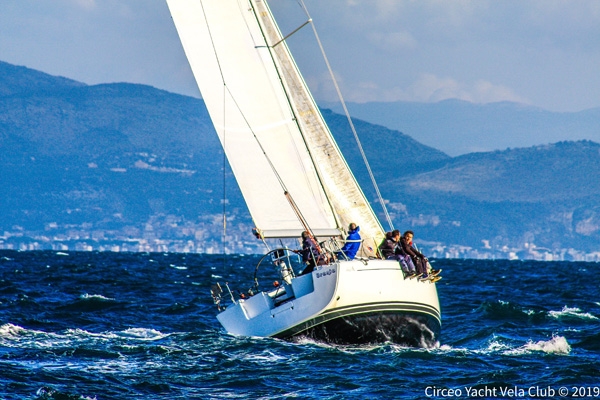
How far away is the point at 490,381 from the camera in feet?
55.7

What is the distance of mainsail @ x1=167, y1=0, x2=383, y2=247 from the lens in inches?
829

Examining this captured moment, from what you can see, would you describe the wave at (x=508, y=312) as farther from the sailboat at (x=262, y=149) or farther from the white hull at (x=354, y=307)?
the white hull at (x=354, y=307)

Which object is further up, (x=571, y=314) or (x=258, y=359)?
(x=258, y=359)

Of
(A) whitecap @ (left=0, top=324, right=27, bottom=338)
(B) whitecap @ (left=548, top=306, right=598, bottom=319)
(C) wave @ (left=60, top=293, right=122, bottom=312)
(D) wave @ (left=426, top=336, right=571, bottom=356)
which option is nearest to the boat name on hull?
(D) wave @ (left=426, top=336, right=571, bottom=356)

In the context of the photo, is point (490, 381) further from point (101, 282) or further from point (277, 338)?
point (101, 282)

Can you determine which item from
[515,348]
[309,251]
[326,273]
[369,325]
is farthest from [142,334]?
[515,348]

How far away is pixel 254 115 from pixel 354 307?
14.9 ft

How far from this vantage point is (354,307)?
62.4 feet

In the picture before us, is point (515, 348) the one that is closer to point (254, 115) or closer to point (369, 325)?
point (369, 325)

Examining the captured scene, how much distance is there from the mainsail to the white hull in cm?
174

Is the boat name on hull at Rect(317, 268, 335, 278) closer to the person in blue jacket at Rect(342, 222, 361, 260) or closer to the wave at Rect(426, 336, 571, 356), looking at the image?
the person in blue jacket at Rect(342, 222, 361, 260)

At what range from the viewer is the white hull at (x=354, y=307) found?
19.0m

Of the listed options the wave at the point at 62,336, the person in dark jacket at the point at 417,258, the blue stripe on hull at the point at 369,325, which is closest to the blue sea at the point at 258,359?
the wave at the point at 62,336

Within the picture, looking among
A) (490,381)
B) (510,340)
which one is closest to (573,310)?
(510,340)
